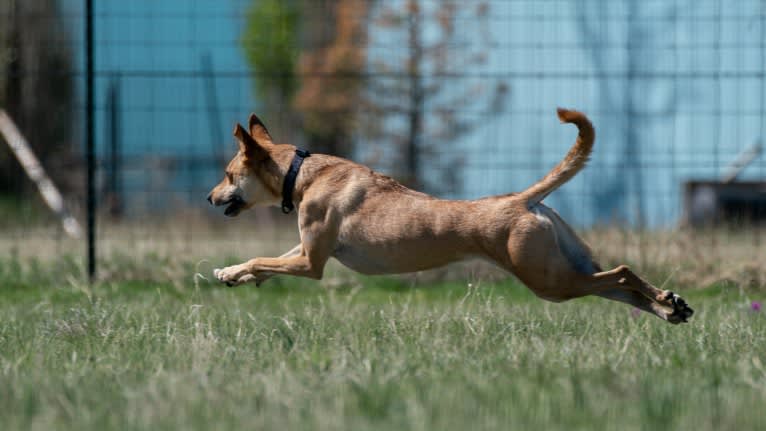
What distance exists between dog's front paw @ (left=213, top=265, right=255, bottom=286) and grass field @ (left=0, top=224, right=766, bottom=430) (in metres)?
0.23

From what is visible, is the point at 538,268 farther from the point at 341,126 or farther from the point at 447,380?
the point at 341,126

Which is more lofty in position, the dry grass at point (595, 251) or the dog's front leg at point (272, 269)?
the dog's front leg at point (272, 269)

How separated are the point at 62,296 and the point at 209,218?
4.50 meters

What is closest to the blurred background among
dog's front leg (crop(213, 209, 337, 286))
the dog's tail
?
dog's front leg (crop(213, 209, 337, 286))

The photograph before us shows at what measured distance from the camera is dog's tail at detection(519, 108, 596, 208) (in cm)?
556

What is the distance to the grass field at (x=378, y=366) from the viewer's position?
340 cm

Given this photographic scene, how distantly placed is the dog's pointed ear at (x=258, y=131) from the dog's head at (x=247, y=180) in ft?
0.31

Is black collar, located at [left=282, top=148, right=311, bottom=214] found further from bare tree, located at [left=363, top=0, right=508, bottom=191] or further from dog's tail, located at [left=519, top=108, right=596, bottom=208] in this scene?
bare tree, located at [left=363, top=0, right=508, bottom=191]

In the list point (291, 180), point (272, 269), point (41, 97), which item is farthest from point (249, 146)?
point (41, 97)

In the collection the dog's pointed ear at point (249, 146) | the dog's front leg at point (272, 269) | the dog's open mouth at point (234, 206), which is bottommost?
the dog's front leg at point (272, 269)

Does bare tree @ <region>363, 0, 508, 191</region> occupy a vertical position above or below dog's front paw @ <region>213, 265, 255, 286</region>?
above

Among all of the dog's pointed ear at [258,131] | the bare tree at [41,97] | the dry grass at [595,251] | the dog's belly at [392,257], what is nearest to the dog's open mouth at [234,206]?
the dog's pointed ear at [258,131]

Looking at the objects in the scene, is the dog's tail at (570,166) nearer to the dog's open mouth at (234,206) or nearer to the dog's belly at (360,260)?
the dog's belly at (360,260)

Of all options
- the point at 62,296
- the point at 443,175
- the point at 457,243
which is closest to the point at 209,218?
the point at 443,175
